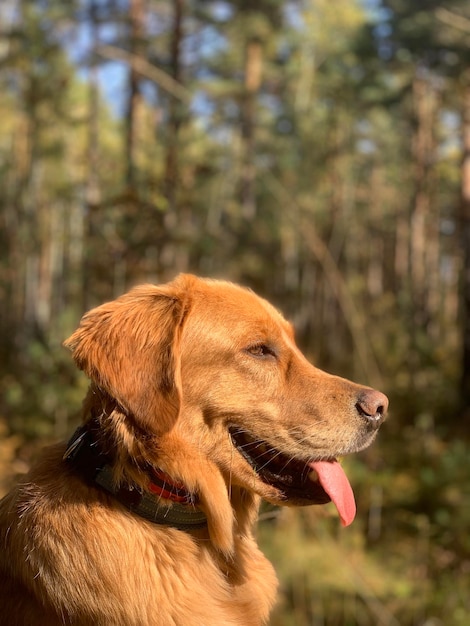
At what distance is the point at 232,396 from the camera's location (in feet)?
9.24

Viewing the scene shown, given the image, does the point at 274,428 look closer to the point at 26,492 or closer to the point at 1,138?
the point at 26,492

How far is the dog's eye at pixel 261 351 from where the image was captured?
293 cm

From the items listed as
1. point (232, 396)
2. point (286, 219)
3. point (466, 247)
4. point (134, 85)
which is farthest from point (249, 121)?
point (232, 396)

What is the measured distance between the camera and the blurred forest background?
7.18 meters

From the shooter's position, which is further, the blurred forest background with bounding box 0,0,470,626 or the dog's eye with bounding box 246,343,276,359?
the blurred forest background with bounding box 0,0,470,626

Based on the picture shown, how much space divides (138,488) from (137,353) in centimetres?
50

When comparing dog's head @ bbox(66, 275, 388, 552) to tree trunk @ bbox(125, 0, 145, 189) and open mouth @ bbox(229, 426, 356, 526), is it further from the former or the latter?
tree trunk @ bbox(125, 0, 145, 189)

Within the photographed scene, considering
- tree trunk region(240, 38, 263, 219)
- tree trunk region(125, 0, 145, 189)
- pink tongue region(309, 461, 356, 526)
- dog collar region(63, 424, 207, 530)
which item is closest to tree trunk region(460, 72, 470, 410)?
tree trunk region(240, 38, 263, 219)

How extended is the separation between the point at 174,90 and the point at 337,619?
18.8 feet

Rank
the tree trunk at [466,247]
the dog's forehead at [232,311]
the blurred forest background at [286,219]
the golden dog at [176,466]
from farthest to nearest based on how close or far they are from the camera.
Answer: the tree trunk at [466,247], the blurred forest background at [286,219], the dog's forehead at [232,311], the golden dog at [176,466]

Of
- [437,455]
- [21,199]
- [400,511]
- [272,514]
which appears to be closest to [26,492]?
[272,514]

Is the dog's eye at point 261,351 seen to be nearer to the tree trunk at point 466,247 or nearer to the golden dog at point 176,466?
the golden dog at point 176,466

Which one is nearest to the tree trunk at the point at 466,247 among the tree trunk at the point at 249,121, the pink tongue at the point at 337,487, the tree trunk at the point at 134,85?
the tree trunk at the point at 249,121

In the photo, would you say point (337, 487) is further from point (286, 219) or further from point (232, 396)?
point (286, 219)
